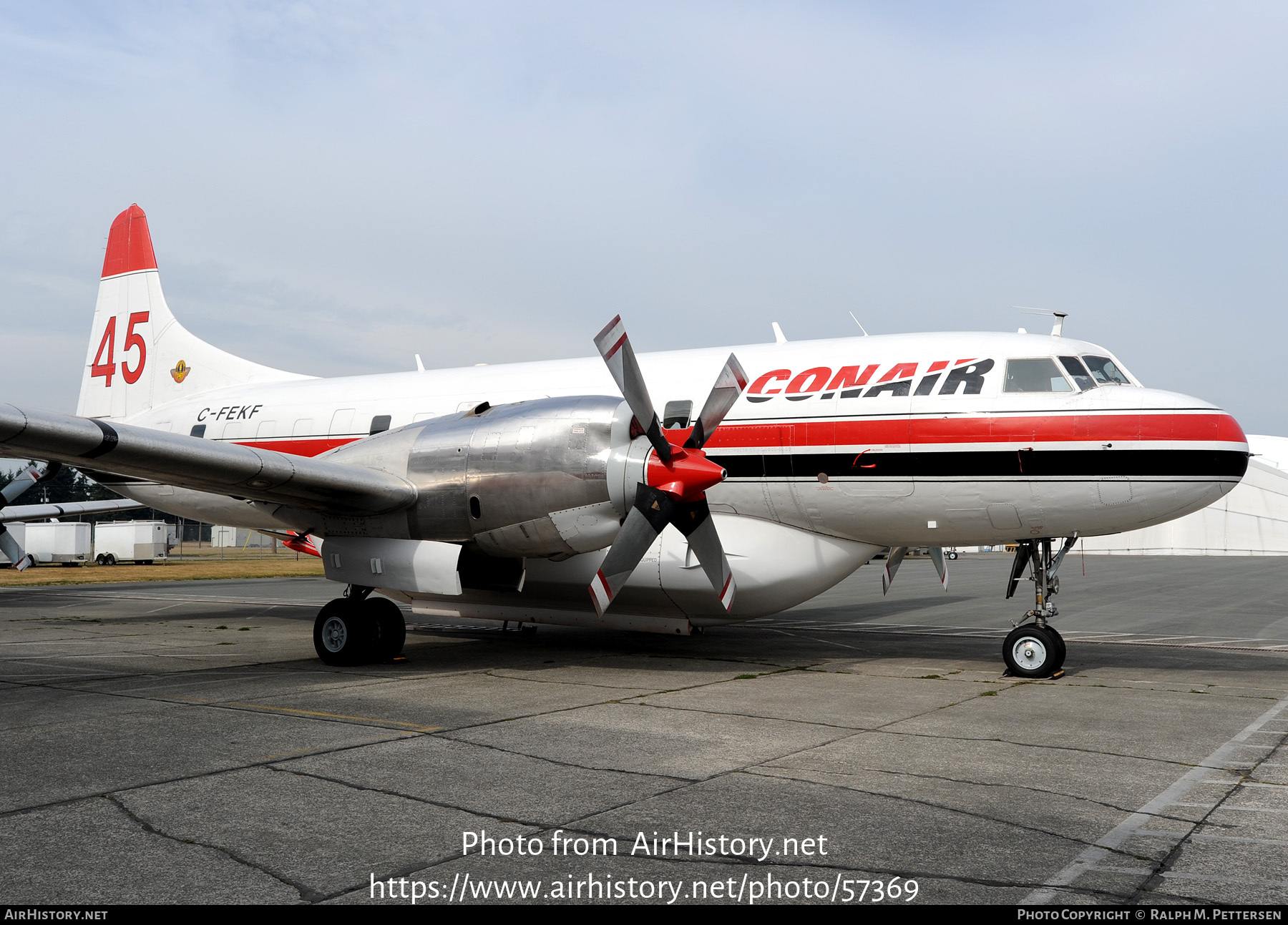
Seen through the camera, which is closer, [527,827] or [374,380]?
[527,827]

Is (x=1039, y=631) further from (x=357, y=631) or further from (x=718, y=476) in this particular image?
(x=357, y=631)

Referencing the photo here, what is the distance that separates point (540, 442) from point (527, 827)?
18.9 ft

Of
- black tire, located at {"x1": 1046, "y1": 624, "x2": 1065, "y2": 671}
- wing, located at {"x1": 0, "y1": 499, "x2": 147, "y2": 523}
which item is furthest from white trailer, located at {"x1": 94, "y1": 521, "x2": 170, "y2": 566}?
black tire, located at {"x1": 1046, "y1": 624, "x2": 1065, "y2": 671}

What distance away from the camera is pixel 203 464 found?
10375mm

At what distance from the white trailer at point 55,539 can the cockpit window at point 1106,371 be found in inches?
2050

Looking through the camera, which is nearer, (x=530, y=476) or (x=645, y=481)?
(x=645, y=481)

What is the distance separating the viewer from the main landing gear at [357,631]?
11617mm

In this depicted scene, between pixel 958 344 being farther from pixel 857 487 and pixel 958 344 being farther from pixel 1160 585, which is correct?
pixel 1160 585

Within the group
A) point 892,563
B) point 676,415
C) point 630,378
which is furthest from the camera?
point 892,563

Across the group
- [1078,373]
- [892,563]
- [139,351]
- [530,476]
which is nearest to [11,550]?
[139,351]

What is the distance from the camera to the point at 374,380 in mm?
15898

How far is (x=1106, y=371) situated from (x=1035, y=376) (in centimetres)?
87

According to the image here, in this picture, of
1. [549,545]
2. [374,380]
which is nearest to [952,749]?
[549,545]
